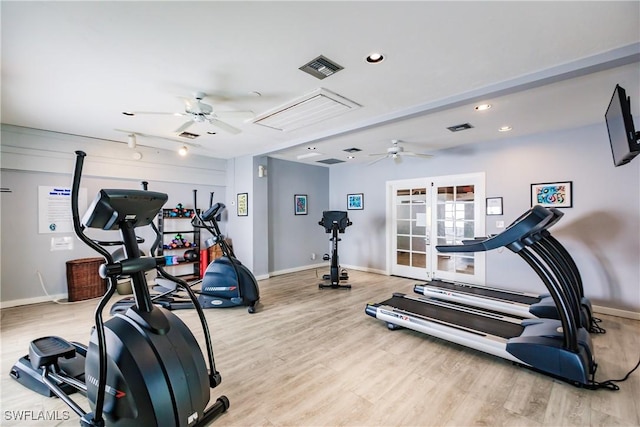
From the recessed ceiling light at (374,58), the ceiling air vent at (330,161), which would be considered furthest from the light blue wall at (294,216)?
the recessed ceiling light at (374,58)

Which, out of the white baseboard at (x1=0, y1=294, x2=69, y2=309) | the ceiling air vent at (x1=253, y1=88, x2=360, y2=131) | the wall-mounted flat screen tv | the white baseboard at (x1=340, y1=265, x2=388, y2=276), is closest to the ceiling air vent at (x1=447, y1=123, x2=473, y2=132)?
the ceiling air vent at (x1=253, y1=88, x2=360, y2=131)

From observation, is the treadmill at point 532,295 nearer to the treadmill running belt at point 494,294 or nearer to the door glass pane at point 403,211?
the treadmill running belt at point 494,294

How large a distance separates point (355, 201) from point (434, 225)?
200 centimetres

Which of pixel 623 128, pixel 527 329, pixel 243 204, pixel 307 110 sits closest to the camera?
pixel 623 128

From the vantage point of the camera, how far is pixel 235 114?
A: 363cm

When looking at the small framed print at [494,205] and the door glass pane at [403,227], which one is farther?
the door glass pane at [403,227]

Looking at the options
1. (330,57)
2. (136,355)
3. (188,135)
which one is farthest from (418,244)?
(136,355)

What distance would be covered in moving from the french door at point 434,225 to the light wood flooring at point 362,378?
6.76 feet

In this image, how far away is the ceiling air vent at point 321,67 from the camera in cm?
242

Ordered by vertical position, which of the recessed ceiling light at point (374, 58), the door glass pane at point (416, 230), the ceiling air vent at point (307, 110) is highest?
the recessed ceiling light at point (374, 58)

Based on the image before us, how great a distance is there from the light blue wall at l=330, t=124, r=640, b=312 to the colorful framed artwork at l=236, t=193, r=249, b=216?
3803 millimetres

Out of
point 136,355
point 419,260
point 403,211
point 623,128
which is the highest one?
point 623,128

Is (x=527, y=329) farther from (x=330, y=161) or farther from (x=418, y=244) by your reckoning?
(x=330, y=161)

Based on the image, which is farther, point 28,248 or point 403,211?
point 403,211
